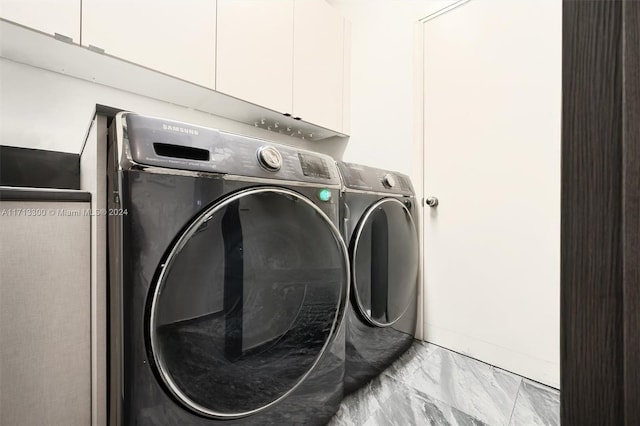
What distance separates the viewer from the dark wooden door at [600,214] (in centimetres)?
26

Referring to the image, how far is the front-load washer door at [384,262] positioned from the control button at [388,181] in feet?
0.23

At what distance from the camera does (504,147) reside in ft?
4.02

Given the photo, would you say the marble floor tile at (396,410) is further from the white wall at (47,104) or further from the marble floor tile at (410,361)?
the white wall at (47,104)

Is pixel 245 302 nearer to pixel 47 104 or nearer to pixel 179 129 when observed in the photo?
pixel 179 129

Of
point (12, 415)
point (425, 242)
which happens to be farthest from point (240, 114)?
point (12, 415)

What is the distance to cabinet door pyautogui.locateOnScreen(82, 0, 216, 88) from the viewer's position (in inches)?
35.6

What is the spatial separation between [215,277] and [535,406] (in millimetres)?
1232

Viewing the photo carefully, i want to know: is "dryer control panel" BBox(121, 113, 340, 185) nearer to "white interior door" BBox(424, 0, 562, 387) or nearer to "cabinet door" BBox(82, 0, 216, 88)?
"cabinet door" BBox(82, 0, 216, 88)

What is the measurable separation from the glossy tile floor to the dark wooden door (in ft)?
2.57

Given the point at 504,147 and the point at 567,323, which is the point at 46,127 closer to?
the point at 567,323

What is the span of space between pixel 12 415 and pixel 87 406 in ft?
0.43

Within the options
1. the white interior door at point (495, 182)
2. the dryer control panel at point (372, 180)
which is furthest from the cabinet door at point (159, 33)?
the white interior door at point (495, 182)

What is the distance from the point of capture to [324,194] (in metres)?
0.84

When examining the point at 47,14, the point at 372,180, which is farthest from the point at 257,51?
the point at 372,180
